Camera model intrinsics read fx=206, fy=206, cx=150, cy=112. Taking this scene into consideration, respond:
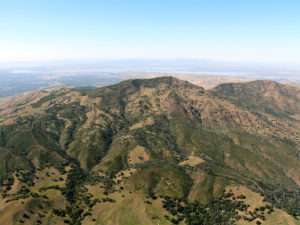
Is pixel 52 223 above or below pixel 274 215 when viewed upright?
below

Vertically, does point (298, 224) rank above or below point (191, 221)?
above

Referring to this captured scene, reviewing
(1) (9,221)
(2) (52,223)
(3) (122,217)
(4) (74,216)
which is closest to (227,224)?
(3) (122,217)

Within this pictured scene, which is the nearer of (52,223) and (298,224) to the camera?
(298,224)

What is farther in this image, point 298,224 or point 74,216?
point 74,216

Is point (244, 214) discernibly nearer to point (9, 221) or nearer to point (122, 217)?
point (122, 217)

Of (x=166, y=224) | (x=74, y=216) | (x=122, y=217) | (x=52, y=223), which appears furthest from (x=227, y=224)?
(x=52, y=223)

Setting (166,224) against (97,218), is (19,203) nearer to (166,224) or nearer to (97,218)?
(97,218)

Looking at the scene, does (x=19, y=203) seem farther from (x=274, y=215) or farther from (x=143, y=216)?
(x=274, y=215)
